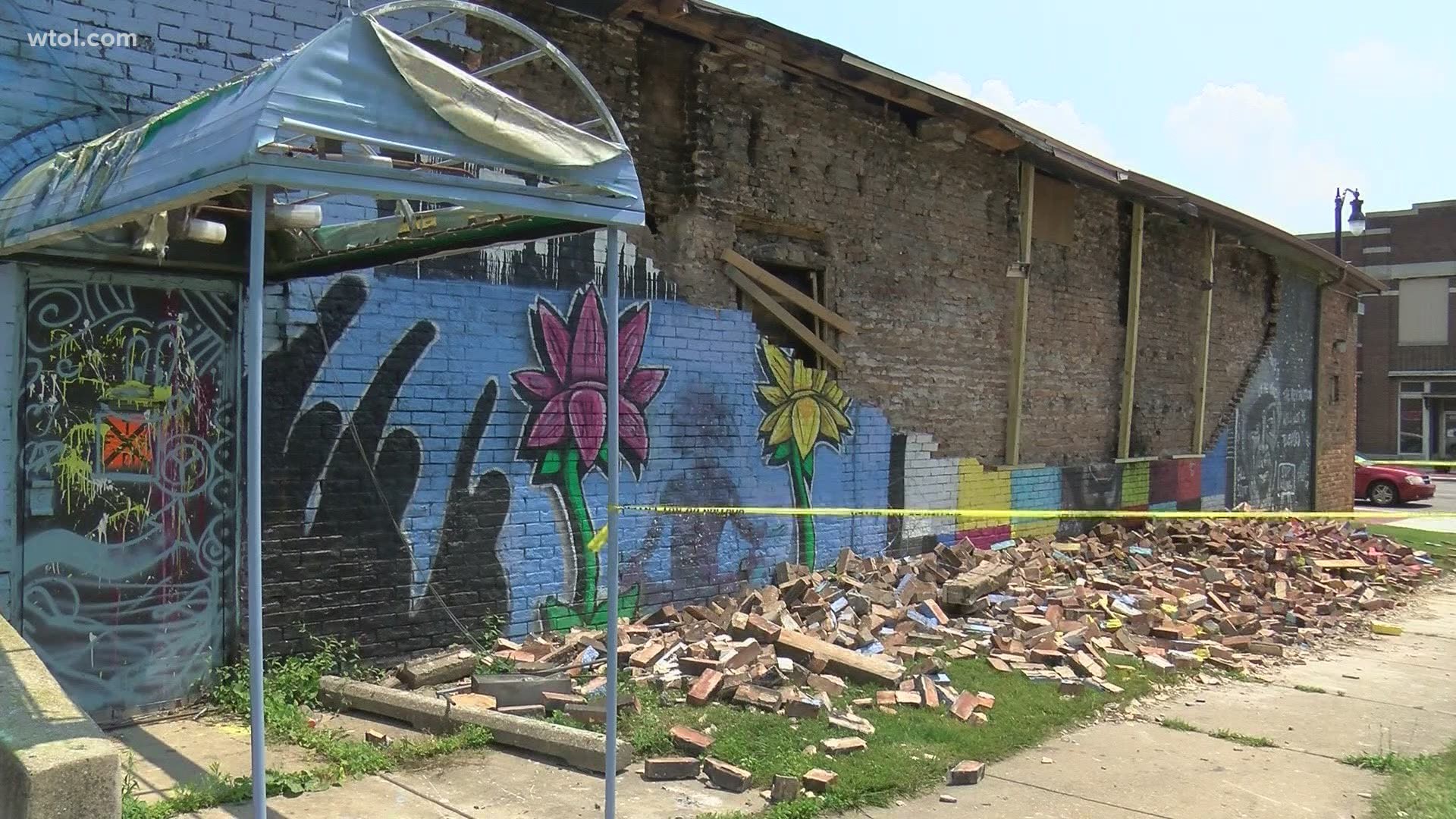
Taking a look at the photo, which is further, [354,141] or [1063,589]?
[1063,589]

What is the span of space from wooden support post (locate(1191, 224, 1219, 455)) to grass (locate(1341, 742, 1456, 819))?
984cm

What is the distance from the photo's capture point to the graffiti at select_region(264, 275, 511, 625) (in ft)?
20.4

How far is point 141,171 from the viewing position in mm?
3930

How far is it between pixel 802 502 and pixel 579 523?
2.57 m

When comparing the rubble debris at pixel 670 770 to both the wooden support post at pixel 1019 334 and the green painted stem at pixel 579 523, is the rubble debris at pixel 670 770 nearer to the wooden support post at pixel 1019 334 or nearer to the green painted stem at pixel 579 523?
the green painted stem at pixel 579 523

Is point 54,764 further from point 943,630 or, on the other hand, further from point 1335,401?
point 1335,401

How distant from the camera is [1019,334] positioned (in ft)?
39.5

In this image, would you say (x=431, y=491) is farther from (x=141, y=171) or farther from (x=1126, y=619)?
(x=1126, y=619)

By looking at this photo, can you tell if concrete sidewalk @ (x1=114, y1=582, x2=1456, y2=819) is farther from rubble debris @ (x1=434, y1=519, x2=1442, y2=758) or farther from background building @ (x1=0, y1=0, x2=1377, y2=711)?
background building @ (x1=0, y1=0, x2=1377, y2=711)

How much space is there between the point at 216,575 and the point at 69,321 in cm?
159

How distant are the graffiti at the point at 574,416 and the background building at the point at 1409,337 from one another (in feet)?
128

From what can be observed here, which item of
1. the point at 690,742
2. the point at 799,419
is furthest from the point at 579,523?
the point at 799,419

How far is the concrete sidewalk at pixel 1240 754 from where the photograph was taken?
16.8 feet

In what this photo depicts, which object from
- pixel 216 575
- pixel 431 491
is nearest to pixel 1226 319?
pixel 431 491
